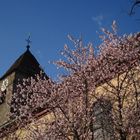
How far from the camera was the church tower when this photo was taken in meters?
34.6

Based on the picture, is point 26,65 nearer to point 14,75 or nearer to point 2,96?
point 14,75

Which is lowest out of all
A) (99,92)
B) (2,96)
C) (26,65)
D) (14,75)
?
(99,92)

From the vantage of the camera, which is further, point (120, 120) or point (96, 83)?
point (96, 83)

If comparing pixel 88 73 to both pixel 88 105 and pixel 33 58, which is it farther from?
pixel 33 58

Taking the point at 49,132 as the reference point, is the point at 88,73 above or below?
above

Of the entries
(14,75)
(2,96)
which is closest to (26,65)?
(14,75)

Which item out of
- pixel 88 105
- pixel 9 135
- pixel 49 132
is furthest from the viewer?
pixel 9 135

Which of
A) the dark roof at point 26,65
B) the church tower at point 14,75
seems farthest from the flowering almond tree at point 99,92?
the dark roof at point 26,65

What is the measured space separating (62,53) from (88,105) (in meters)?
2.61

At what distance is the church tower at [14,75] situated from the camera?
113 feet

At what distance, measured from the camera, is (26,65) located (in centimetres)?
3759

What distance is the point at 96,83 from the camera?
14.3 m

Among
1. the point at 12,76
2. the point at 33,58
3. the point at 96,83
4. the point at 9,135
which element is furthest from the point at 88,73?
the point at 33,58

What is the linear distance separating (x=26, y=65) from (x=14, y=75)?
86.4 inches
